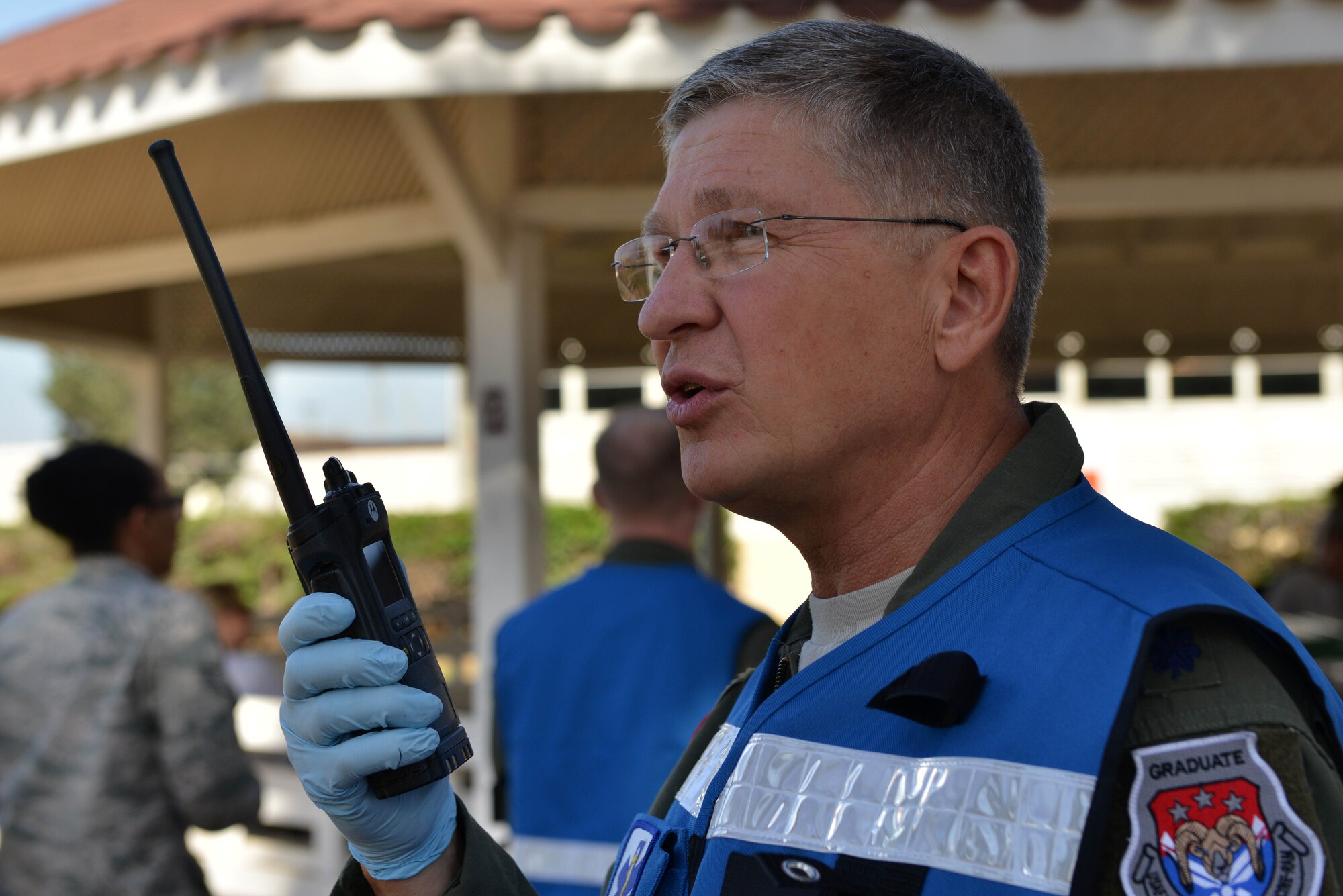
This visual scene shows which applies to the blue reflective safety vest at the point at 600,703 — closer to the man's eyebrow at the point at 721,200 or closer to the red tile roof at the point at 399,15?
the red tile roof at the point at 399,15

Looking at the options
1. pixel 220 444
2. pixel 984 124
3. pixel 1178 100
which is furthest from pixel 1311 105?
pixel 220 444

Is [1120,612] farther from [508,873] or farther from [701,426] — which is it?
[508,873]

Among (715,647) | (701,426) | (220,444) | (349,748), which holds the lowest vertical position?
(220,444)

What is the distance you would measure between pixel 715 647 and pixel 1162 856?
6.51ft

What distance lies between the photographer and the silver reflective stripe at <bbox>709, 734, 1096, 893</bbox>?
0.92 meters

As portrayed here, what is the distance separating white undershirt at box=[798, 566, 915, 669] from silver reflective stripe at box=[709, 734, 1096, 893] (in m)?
0.19

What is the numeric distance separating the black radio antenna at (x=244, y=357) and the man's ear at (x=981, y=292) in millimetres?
653

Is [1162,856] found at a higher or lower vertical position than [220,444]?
higher

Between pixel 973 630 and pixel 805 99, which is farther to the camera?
pixel 805 99

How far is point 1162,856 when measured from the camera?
88 centimetres

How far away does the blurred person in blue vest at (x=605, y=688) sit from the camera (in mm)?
2795

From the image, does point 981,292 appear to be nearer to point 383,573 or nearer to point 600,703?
point 383,573

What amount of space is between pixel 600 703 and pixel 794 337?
1.77m

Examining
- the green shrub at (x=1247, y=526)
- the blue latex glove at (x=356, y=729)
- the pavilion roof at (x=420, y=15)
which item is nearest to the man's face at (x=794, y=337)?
the blue latex glove at (x=356, y=729)
